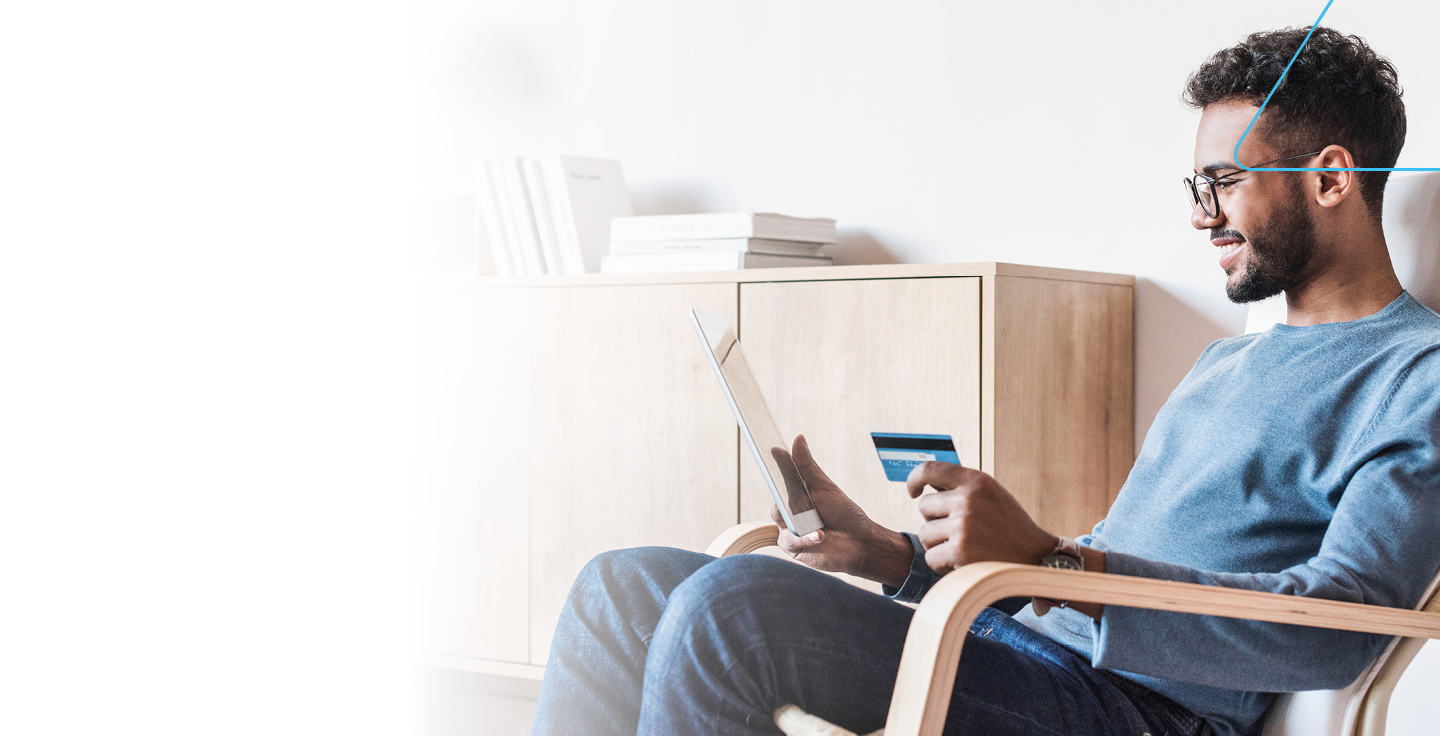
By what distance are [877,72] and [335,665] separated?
1.66 meters

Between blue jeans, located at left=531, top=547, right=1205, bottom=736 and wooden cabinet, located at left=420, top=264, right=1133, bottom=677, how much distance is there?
2.02 ft

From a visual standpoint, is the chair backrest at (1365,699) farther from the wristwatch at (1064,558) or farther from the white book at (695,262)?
the white book at (695,262)

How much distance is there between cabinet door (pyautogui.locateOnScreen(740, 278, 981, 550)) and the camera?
178 cm

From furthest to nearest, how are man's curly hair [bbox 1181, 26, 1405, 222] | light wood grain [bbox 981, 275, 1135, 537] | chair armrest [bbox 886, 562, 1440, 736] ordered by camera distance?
light wood grain [bbox 981, 275, 1135, 537]
man's curly hair [bbox 1181, 26, 1405, 222]
chair armrest [bbox 886, 562, 1440, 736]

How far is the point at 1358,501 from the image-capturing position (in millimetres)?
1073

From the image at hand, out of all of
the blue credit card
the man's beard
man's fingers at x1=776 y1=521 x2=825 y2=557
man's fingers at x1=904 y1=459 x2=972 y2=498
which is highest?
the man's beard

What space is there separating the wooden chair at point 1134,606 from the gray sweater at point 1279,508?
3cm

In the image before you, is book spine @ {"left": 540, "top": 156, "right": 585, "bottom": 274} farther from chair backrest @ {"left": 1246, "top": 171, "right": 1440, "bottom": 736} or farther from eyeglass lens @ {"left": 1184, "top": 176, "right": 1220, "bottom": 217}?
chair backrest @ {"left": 1246, "top": 171, "right": 1440, "bottom": 736}

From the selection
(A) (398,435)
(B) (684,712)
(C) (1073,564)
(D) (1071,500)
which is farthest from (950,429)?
(A) (398,435)

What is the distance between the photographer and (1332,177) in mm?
1294

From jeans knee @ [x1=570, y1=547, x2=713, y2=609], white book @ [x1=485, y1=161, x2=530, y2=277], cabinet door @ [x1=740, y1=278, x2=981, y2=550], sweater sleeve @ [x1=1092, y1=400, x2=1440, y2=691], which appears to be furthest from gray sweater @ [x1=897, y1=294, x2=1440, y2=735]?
white book @ [x1=485, y1=161, x2=530, y2=277]

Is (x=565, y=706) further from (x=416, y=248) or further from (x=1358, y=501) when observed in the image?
(x=416, y=248)

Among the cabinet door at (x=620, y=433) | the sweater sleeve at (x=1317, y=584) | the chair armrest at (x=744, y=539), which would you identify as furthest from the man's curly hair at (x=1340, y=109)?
the cabinet door at (x=620, y=433)

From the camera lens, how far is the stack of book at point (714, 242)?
82.7 inches
